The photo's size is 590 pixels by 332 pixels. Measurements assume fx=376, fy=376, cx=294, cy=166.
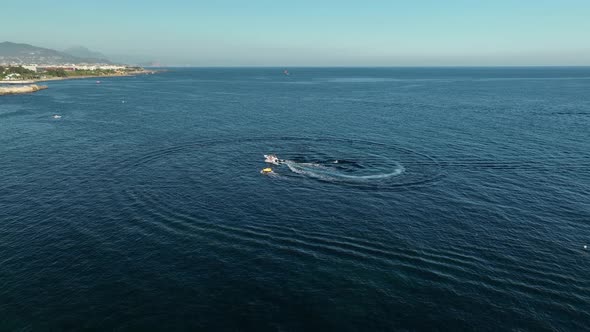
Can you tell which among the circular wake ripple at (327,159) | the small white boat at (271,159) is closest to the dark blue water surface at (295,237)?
the circular wake ripple at (327,159)

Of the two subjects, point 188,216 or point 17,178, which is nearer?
point 188,216

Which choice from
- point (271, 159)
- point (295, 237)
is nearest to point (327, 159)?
point (271, 159)

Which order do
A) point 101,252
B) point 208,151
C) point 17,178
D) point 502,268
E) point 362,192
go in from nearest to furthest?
point 502,268, point 101,252, point 362,192, point 17,178, point 208,151

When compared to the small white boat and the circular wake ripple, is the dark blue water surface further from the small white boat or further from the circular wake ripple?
the small white boat

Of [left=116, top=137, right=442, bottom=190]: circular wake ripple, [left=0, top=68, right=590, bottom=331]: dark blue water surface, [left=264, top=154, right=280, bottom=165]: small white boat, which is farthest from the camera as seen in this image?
[left=264, top=154, right=280, bottom=165]: small white boat

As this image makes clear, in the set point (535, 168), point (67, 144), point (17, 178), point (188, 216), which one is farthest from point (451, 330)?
point (67, 144)

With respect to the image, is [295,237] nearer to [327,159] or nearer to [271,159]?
[271,159]

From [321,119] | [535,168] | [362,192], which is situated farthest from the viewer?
[321,119]

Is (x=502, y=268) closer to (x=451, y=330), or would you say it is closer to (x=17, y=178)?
(x=451, y=330)

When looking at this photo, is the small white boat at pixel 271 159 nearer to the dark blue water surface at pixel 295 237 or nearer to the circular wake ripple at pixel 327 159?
the circular wake ripple at pixel 327 159

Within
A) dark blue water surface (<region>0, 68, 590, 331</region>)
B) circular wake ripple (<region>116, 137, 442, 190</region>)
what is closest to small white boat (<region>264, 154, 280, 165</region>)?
circular wake ripple (<region>116, 137, 442, 190</region>)
